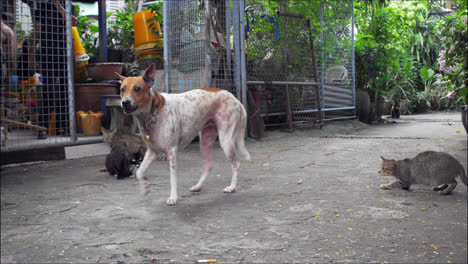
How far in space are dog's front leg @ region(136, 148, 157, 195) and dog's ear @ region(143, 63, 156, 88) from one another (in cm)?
19

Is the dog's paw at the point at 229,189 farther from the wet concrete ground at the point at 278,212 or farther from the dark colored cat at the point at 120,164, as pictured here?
the dark colored cat at the point at 120,164

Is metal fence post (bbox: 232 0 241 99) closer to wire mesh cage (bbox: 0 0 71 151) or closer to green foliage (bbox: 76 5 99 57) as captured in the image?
wire mesh cage (bbox: 0 0 71 151)

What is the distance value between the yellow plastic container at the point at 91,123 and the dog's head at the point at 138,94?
18.9 feet

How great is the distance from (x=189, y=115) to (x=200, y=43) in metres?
0.23

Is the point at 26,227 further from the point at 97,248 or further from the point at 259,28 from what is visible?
the point at 259,28

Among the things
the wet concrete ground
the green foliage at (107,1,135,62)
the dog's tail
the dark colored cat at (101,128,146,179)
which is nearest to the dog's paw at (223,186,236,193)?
the wet concrete ground

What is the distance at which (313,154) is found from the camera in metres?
0.89

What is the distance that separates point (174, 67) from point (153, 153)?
214 millimetres

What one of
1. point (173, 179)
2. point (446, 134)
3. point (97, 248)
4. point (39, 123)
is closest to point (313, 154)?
point (446, 134)

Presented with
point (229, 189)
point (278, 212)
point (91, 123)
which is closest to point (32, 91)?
point (91, 123)

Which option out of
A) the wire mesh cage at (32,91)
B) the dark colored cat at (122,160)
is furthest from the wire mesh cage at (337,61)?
the wire mesh cage at (32,91)

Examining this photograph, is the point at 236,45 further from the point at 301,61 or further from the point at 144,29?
the point at 144,29

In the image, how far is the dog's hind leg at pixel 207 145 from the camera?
0.69 m

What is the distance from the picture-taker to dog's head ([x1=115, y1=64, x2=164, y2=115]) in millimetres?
652
